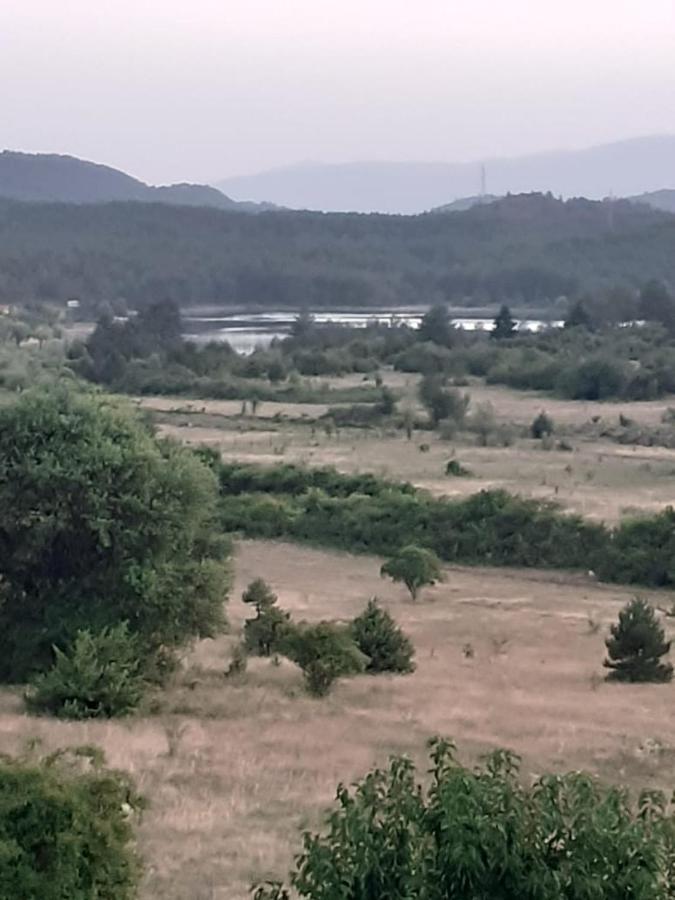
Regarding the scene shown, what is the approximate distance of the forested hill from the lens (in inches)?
5413

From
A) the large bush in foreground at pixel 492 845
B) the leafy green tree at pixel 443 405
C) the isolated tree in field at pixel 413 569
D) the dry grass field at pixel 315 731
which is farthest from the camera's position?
the leafy green tree at pixel 443 405

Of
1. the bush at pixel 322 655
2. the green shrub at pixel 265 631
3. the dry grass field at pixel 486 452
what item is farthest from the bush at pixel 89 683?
the dry grass field at pixel 486 452

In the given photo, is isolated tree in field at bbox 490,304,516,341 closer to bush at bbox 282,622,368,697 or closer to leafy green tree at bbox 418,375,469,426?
leafy green tree at bbox 418,375,469,426

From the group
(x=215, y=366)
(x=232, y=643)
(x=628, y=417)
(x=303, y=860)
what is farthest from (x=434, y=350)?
(x=303, y=860)

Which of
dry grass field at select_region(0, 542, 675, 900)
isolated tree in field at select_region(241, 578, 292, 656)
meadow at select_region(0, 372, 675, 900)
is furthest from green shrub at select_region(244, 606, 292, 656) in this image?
meadow at select_region(0, 372, 675, 900)

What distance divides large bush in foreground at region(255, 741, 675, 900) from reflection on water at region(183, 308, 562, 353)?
8216 centimetres

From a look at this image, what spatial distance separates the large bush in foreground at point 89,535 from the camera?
1944 centimetres

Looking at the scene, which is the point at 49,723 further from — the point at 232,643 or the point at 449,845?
the point at 449,845

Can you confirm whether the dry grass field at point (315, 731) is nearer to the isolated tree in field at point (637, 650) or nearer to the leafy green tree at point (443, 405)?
the isolated tree in field at point (637, 650)

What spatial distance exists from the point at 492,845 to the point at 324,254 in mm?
142959

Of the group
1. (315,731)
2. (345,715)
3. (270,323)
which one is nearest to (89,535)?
(345,715)

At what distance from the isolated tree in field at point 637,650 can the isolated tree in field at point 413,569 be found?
8387mm

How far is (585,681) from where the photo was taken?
70.0ft

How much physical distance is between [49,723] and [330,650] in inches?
165
